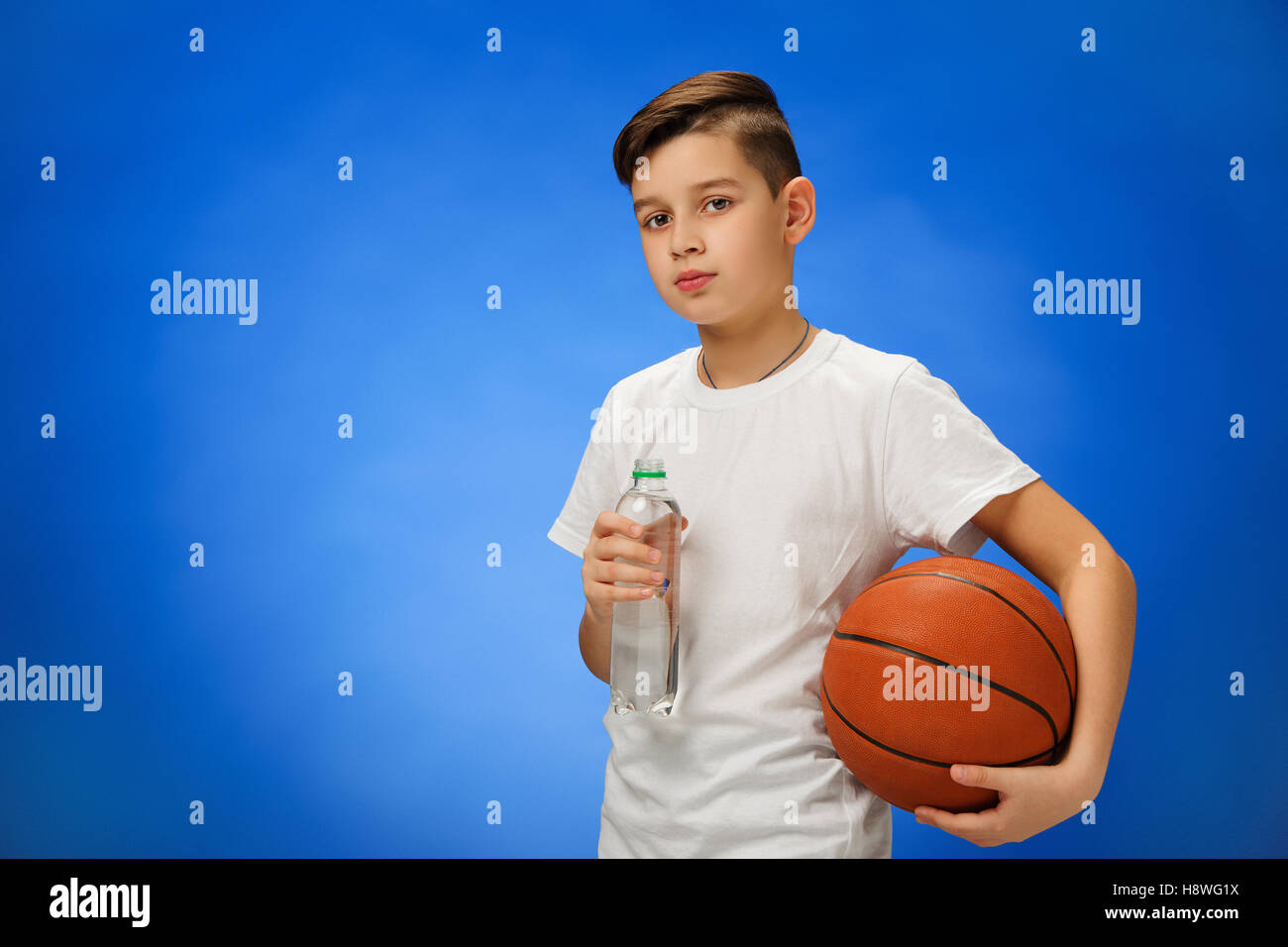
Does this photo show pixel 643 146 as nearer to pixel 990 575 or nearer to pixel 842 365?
pixel 842 365

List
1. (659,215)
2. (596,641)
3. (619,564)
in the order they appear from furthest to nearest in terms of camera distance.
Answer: (596,641), (659,215), (619,564)

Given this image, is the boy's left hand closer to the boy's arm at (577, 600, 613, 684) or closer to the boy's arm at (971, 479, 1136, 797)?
the boy's arm at (971, 479, 1136, 797)

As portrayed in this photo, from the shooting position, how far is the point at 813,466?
1.14 m

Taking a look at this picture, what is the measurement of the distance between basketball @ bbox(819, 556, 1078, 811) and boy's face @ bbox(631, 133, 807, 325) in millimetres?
419

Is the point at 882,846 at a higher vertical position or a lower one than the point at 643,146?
lower

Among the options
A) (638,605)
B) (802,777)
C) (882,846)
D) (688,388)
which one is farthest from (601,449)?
(882,846)

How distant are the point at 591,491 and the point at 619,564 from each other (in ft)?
1.02

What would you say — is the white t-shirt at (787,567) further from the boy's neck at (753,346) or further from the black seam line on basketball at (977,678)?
the black seam line on basketball at (977,678)

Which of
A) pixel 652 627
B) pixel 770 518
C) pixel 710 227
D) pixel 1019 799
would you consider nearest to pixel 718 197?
pixel 710 227

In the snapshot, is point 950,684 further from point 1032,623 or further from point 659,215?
point 659,215

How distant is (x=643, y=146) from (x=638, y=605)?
1.98 feet

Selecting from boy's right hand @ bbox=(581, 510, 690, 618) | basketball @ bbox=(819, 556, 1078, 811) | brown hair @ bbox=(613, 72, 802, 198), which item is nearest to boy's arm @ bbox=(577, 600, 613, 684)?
boy's right hand @ bbox=(581, 510, 690, 618)

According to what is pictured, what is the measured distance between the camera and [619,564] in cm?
108

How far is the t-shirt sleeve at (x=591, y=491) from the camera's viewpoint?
1352 mm
